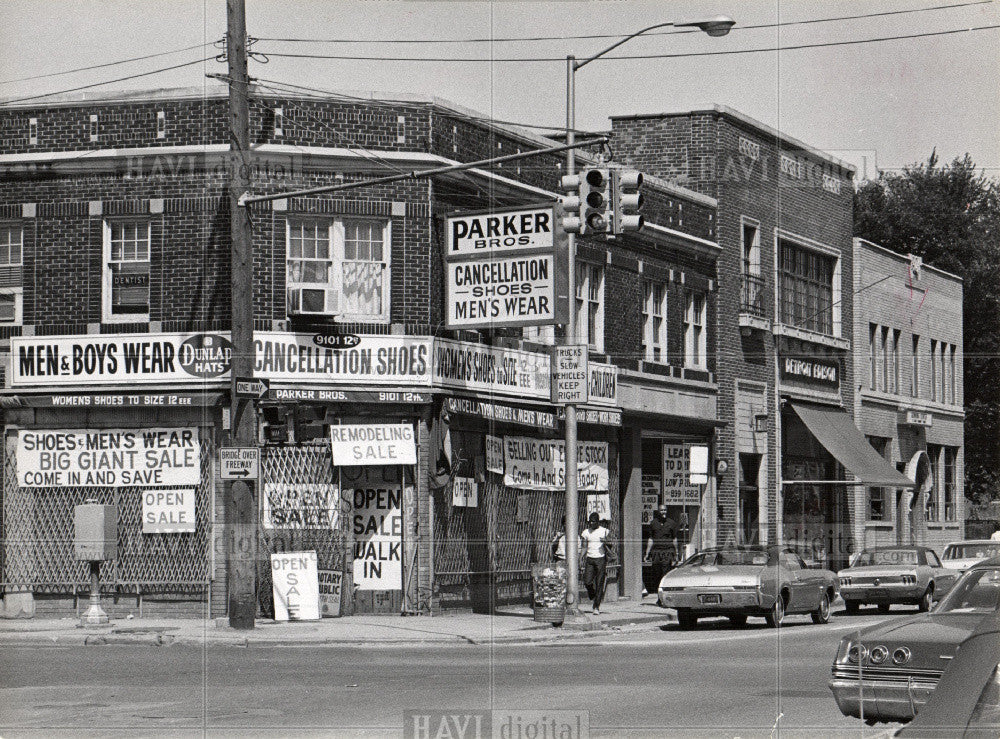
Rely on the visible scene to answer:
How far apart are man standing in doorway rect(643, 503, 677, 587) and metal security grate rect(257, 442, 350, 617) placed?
934 centimetres

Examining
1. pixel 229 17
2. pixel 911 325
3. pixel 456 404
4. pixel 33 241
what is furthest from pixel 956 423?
pixel 33 241

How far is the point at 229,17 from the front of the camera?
22422mm

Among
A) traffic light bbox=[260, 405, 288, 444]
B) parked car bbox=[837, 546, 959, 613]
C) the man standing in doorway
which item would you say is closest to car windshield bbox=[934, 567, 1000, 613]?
traffic light bbox=[260, 405, 288, 444]

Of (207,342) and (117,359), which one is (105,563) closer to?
(117,359)

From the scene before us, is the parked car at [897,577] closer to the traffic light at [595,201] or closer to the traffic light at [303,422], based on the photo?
the traffic light at [595,201]

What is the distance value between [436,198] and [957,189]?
9.70 meters

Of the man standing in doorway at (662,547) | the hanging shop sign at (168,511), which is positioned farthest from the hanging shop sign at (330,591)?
the man standing in doorway at (662,547)

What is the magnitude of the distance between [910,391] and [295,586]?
15.4 metres

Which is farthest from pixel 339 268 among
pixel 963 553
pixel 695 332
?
pixel 963 553

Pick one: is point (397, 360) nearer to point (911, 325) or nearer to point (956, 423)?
point (956, 423)

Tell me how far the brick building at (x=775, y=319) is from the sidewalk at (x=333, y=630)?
11.2 m

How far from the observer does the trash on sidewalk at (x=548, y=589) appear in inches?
990

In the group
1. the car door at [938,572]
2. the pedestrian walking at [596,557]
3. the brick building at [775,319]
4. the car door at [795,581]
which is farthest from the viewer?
the brick building at [775,319]

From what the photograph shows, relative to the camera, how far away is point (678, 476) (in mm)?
36062
